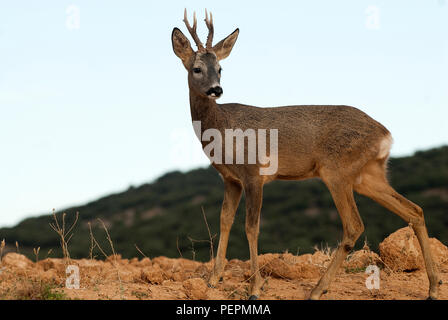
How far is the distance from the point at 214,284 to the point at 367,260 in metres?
3.03

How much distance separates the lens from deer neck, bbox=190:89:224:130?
7629 mm

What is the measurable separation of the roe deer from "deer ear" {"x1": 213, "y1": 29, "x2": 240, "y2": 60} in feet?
0.05

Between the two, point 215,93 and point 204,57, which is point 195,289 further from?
point 204,57

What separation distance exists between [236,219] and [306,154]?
23388 mm

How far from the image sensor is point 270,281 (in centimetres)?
800

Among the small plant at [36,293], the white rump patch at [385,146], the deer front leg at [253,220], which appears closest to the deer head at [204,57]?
the deer front leg at [253,220]

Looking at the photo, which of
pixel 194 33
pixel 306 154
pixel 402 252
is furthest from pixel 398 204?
pixel 194 33

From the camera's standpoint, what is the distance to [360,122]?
24.4 ft

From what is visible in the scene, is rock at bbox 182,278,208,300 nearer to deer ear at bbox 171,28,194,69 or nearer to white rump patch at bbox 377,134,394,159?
white rump patch at bbox 377,134,394,159

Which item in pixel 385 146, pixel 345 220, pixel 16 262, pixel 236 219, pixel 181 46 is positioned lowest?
pixel 16 262

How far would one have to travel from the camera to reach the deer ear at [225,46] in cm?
790

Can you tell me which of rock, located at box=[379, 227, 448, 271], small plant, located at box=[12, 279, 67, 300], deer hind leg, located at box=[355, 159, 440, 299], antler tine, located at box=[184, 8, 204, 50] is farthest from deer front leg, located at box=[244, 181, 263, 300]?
rock, located at box=[379, 227, 448, 271]
